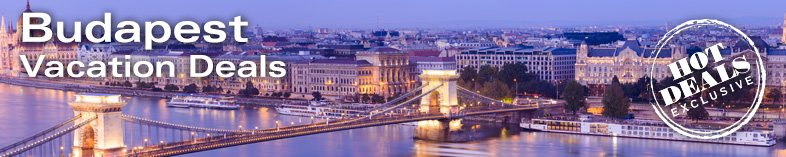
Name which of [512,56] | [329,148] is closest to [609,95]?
[329,148]

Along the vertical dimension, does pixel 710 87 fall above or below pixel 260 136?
above

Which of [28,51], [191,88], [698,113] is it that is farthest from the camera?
Answer: [28,51]

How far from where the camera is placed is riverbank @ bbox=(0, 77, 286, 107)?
942 inches

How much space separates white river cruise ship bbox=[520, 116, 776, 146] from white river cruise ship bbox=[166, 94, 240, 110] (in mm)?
6481

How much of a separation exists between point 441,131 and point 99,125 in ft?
21.2

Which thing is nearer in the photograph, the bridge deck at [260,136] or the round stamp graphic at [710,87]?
the bridge deck at [260,136]

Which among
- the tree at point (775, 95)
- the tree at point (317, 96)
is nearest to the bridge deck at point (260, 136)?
the tree at point (775, 95)

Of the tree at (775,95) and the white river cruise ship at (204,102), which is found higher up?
the tree at (775,95)

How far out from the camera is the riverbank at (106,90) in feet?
78.5

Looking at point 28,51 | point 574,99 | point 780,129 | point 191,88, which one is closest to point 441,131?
point 574,99

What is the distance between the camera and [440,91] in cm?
1775

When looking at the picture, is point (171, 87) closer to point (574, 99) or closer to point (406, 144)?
point (574, 99)

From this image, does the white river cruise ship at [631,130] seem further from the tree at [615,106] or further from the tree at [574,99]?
the tree at [574,99]

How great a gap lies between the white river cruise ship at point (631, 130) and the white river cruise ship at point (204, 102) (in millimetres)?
6481
